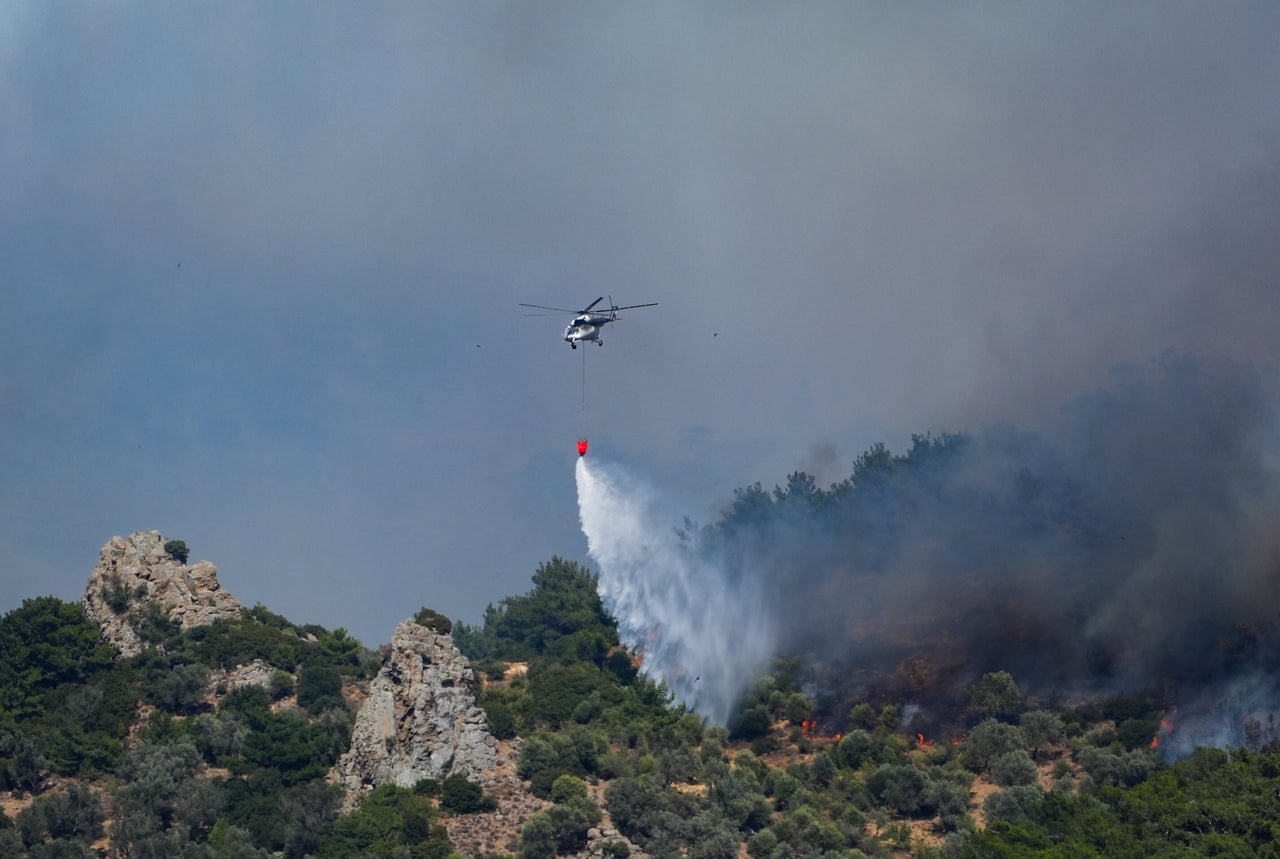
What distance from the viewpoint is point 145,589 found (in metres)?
149

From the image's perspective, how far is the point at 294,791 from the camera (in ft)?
386

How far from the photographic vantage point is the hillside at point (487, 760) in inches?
4304

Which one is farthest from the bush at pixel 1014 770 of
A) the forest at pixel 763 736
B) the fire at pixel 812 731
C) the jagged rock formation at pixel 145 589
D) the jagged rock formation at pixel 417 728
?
the jagged rock formation at pixel 145 589

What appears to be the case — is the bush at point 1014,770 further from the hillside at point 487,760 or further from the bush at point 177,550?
the bush at point 177,550

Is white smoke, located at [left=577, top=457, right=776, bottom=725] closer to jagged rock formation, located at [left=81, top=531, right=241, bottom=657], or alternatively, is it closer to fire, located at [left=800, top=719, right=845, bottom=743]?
fire, located at [left=800, top=719, right=845, bottom=743]

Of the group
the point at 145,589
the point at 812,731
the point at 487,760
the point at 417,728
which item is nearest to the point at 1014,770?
the point at 812,731

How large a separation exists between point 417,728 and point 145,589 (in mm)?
41861

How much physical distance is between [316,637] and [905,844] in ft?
220

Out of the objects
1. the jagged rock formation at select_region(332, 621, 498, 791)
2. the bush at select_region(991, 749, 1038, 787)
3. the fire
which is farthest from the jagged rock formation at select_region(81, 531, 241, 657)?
the bush at select_region(991, 749, 1038, 787)

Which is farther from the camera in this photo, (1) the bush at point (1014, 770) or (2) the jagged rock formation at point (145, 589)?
(2) the jagged rock formation at point (145, 589)

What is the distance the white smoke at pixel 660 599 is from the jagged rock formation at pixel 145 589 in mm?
36831

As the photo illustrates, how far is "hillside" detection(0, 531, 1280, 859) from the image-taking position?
359 ft

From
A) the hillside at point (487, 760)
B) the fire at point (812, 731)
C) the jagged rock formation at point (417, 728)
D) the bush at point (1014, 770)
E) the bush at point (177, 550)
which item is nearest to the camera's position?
the hillside at point (487, 760)

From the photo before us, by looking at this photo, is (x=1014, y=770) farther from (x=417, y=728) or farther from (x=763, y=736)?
(x=417, y=728)
